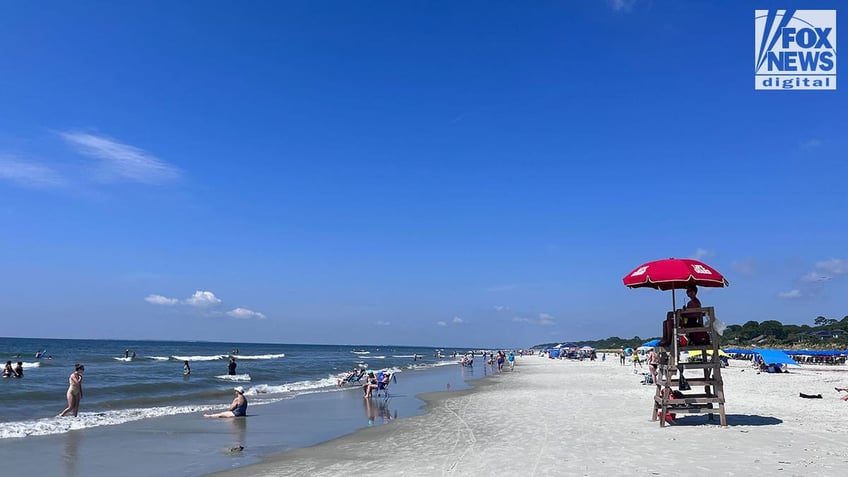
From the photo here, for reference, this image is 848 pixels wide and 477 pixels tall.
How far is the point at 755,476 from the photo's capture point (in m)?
7.41

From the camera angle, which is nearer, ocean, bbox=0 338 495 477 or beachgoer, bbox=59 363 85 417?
ocean, bbox=0 338 495 477

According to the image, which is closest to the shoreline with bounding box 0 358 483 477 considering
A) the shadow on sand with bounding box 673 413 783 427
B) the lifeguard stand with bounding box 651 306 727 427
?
the lifeguard stand with bounding box 651 306 727 427

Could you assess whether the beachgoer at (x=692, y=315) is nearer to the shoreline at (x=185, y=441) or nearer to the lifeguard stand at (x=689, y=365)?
the lifeguard stand at (x=689, y=365)

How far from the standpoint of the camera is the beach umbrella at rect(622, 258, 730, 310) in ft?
37.8

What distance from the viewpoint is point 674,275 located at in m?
11.5

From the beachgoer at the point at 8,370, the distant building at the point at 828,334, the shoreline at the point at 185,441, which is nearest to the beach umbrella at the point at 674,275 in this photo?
the shoreline at the point at 185,441

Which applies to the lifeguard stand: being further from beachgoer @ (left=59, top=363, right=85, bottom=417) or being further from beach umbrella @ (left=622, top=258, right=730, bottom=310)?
beachgoer @ (left=59, top=363, right=85, bottom=417)

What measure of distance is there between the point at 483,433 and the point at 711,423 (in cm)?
480

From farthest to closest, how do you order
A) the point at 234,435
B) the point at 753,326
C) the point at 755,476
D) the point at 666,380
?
the point at 753,326, the point at 234,435, the point at 666,380, the point at 755,476

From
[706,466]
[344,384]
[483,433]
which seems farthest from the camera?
[344,384]

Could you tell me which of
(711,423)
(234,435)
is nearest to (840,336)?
(711,423)

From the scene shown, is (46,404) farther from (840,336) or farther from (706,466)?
(840,336)

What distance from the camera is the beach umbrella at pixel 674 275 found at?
11508mm

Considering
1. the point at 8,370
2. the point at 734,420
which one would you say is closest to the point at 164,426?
the point at 734,420
